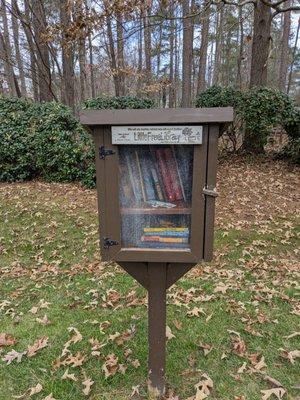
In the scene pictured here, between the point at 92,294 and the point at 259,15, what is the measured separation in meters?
8.00

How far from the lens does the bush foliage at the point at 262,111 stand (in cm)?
764

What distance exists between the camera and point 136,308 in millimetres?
3553

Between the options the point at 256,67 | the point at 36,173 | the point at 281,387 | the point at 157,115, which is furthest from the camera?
the point at 256,67

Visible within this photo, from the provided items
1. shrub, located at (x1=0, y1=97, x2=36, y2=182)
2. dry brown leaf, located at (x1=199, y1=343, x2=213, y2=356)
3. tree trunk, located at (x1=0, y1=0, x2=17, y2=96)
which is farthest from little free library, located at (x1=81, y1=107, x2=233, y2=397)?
tree trunk, located at (x1=0, y1=0, x2=17, y2=96)

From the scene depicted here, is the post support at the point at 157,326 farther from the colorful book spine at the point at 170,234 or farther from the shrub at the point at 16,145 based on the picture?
the shrub at the point at 16,145

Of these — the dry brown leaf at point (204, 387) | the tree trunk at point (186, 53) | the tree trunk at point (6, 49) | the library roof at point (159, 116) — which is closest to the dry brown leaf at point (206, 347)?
the dry brown leaf at point (204, 387)

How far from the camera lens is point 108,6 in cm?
562

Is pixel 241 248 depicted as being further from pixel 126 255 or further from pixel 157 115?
pixel 157 115

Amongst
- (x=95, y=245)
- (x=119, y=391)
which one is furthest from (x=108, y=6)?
(x=119, y=391)

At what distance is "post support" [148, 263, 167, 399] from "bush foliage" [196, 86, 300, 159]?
21.1 feet

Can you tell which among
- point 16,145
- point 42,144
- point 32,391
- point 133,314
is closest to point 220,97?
point 42,144

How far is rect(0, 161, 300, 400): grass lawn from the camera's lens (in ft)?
8.66

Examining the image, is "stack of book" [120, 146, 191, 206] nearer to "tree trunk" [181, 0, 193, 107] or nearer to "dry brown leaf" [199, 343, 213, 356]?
"dry brown leaf" [199, 343, 213, 356]

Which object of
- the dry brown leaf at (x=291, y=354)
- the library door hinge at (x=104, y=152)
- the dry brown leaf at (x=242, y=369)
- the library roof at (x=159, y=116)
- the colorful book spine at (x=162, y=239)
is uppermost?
the library roof at (x=159, y=116)
